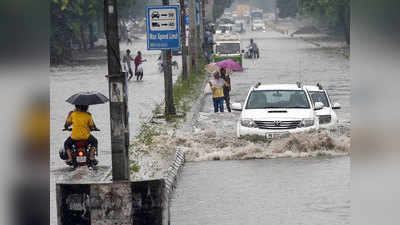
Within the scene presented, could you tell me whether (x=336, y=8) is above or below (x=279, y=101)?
above

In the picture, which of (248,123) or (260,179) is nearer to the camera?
(260,179)

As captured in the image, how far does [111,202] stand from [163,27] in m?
14.1

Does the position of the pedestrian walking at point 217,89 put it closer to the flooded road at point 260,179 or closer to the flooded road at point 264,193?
the flooded road at point 260,179

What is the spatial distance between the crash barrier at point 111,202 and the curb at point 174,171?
10.4 ft

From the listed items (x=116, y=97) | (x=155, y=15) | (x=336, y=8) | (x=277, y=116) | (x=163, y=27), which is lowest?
(x=277, y=116)

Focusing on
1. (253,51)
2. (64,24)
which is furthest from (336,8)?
(64,24)

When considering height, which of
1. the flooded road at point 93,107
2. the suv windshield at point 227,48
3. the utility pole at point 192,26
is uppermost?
the utility pole at point 192,26

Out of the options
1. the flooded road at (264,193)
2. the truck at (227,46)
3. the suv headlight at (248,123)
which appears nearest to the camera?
the flooded road at (264,193)

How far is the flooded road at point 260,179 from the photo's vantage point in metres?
12.3

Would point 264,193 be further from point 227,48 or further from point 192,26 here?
point 227,48

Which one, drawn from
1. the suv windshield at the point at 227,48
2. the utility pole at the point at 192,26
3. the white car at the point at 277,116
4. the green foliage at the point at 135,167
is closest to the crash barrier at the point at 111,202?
the green foliage at the point at 135,167

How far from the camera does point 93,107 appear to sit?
30188mm
